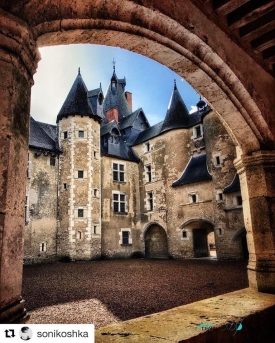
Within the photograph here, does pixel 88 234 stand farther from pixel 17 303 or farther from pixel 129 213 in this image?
pixel 17 303

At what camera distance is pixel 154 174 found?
1739 cm


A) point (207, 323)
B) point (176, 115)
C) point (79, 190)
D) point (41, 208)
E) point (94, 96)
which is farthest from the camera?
point (94, 96)

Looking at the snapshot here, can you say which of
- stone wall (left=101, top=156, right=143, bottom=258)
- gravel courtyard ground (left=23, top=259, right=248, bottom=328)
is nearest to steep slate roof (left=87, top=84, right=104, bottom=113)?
stone wall (left=101, top=156, right=143, bottom=258)

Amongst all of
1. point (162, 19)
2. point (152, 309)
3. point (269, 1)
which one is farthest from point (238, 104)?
point (152, 309)

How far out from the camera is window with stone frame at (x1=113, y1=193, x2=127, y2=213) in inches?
661

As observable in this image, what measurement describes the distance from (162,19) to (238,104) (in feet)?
4.60

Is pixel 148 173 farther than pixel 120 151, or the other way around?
pixel 120 151

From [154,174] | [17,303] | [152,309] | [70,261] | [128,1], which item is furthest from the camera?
[154,174]

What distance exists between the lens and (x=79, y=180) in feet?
49.9

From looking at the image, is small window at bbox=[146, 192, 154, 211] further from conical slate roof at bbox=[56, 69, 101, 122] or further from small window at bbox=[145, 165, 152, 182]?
conical slate roof at bbox=[56, 69, 101, 122]

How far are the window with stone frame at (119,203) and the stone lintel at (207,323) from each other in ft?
46.8

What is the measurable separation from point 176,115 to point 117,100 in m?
10.2

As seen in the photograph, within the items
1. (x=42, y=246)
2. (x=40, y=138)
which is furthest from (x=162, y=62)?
(x=40, y=138)
